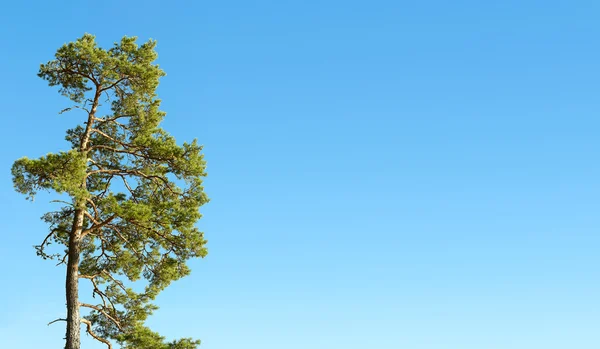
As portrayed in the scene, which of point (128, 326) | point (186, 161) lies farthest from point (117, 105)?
point (128, 326)

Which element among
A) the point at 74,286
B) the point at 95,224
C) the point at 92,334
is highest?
the point at 95,224

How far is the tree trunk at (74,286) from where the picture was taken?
20.2m

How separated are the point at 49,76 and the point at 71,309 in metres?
9.33

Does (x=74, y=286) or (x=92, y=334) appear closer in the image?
(x=74, y=286)

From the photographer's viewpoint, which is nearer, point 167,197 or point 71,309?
point 71,309

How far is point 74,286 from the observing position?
816 inches

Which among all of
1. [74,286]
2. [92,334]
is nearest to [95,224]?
[74,286]

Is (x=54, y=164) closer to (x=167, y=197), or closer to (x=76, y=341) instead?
(x=167, y=197)

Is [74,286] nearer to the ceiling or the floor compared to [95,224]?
nearer to the floor

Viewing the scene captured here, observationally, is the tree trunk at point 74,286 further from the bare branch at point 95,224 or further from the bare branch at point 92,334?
the bare branch at point 92,334

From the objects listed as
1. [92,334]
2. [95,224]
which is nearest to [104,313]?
[92,334]

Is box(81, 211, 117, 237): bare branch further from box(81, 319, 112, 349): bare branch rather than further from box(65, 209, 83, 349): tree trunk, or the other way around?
box(81, 319, 112, 349): bare branch

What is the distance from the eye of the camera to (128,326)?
22.7 meters

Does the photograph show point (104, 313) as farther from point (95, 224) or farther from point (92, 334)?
point (95, 224)
